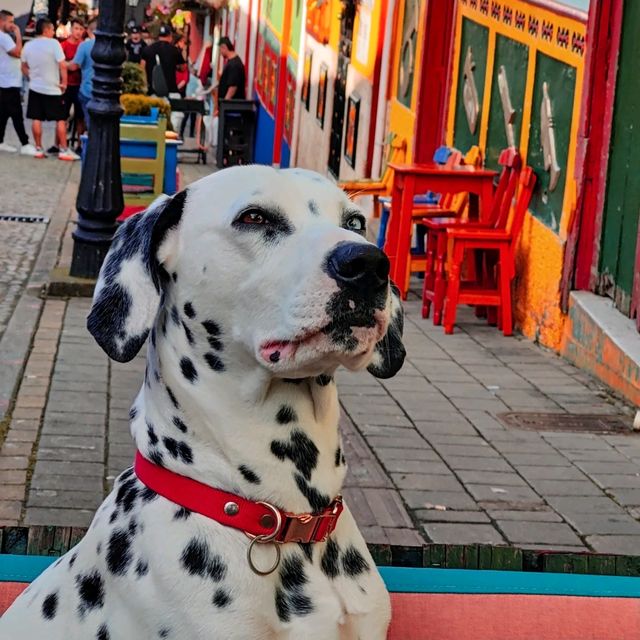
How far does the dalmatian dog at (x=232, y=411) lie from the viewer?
2.44 metres

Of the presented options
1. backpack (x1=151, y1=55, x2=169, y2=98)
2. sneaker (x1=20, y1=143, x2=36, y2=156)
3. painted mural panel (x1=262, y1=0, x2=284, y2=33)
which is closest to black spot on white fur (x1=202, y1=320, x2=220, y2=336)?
sneaker (x1=20, y1=143, x2=36, y2=156)

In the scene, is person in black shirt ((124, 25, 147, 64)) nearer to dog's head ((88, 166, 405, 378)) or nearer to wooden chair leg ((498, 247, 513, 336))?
wooden chair leg ((498, 247, 513, 336))

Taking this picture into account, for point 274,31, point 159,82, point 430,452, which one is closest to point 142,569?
point 430,452

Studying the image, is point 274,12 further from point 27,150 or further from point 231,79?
point 27,150

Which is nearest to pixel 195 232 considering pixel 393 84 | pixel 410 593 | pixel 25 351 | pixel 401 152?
pixel 410 593

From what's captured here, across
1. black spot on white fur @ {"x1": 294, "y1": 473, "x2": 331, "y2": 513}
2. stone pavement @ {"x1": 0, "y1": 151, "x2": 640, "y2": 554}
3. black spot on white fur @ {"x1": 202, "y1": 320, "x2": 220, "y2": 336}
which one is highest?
black spot on white fur @ {"x1": 202, "y1": 320, "x2": 220, "y2": 336}

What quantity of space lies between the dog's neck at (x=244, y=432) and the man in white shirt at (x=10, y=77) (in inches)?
730

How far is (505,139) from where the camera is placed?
10.5 m

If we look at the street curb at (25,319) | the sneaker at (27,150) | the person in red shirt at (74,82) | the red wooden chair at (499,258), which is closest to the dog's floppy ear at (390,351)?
the street curb at (25,319)

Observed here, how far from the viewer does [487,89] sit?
11.0 metres

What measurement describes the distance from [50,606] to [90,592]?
112 mm

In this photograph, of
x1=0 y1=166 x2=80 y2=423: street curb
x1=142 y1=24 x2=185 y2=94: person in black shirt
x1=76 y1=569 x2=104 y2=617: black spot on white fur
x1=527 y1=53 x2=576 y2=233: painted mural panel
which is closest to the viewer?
x1=76 y1=569 x2=104 y2=617: black spot on white fur

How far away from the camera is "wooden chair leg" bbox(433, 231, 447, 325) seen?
9.74m

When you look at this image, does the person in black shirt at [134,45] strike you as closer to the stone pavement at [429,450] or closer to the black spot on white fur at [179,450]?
the stone pavement at [429,450]
